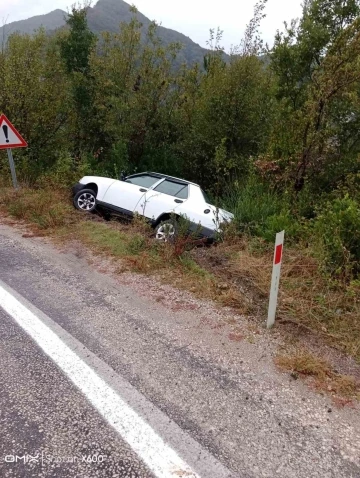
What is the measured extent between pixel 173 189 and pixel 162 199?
0.38 metres

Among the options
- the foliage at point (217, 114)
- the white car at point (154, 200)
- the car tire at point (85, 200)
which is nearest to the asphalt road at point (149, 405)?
the white car at point (154, 200)

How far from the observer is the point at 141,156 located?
11.2 metres

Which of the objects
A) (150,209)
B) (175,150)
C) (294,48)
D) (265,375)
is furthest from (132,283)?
(294,48)

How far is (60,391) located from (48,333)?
2.68ft

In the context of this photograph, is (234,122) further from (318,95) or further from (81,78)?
(81,78)

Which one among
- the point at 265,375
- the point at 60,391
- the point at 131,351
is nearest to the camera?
the point at 60,391

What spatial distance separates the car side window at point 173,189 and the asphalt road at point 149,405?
405 centimetres

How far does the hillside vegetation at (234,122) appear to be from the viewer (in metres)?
6.10

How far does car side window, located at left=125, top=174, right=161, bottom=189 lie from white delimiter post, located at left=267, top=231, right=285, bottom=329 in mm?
4951

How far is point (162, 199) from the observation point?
25.0 ft

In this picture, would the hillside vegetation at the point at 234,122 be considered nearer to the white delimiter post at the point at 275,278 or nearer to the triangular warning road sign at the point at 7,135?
the white delimiter post at the point at 275,278

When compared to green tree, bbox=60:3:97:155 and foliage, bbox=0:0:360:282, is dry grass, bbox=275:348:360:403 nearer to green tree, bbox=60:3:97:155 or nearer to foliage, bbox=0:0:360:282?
foliage, bbox=0:0:360:282

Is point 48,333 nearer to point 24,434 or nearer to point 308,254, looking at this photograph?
point 24,434

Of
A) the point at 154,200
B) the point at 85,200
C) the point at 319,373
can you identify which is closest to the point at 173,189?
the point at 154,200
